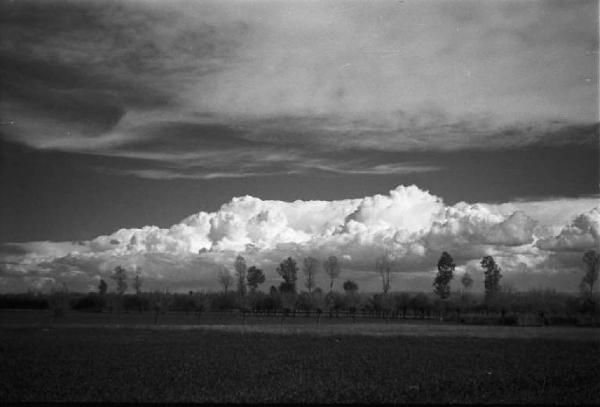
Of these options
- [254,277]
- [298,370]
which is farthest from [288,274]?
[298,370]

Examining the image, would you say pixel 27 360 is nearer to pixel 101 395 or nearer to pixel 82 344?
pixel 82 344

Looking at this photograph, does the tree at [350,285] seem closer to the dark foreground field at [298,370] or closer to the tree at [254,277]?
the tree at [254,277]

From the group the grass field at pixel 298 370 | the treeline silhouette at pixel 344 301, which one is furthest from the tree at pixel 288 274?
the grass field at pixel 298 370

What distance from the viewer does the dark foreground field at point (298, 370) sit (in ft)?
89.0

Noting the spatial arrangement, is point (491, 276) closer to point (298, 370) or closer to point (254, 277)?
point (254, 277)

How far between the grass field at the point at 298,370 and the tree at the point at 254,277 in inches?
4767

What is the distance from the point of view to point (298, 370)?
35438mm

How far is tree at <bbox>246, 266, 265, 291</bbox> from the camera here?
589 ft

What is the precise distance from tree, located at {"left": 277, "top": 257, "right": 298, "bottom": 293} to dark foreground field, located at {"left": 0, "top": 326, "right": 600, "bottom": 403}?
112 m

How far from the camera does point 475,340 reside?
59906 mm

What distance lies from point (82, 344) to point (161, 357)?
A: 1470cm

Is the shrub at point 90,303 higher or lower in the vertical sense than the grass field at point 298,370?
lower

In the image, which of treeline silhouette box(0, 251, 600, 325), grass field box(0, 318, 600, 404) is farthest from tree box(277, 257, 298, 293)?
grass field box(0, 318, 600, 404)

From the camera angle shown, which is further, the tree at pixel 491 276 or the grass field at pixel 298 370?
the tree at pixel 491 276
